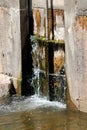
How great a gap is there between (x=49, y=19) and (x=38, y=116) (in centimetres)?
244

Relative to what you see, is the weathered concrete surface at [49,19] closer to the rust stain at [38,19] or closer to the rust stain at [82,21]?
the rust stain at [38,19]

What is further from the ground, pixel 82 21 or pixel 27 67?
pixel 82 21

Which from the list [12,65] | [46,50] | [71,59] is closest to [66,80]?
[71,59]

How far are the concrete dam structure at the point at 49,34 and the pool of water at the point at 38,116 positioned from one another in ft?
1.06

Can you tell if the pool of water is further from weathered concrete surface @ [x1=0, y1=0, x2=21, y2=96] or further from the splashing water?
weathered concrete surface @ [x1=0, y1=0, x2=21, y2=96]

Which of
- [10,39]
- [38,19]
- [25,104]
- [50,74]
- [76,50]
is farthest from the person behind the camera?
[10,39]

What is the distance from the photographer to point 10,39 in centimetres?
1188

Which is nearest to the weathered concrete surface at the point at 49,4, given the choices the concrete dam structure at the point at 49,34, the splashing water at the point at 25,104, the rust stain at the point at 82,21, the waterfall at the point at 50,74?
the concrete dam structure at the point at 49,34

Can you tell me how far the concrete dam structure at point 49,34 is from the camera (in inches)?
385

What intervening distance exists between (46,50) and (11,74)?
132 cm

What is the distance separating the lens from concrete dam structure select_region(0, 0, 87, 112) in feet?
32.1

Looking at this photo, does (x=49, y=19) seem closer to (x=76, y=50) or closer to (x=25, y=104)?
(x=76, y=50)

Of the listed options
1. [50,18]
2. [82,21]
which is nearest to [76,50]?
[82,21]

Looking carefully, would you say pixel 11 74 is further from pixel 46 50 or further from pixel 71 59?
pixel 71 59
